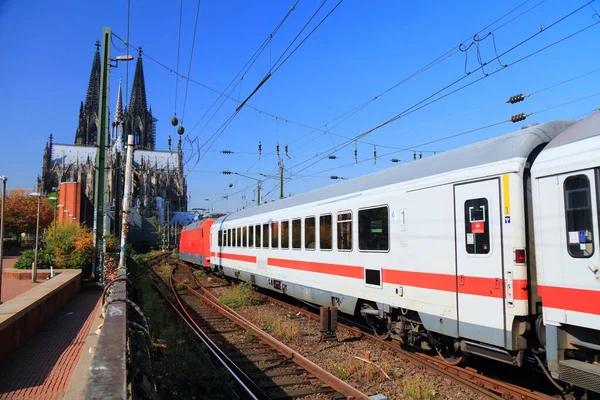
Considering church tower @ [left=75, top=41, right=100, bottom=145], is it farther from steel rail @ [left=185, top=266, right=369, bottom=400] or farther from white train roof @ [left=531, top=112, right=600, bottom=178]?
white train roof @ [left=531, top=112, right=600, bottom=178]

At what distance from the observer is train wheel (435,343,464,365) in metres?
7.53

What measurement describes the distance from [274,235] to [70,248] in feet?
34.6

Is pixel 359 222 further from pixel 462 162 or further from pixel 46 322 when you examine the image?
pixel 46 322

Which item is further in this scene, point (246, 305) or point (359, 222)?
point (246, 305)

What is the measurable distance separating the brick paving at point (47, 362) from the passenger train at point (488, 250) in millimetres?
5573

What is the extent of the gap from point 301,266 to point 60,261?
39.8 feet

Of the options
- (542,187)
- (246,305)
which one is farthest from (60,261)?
(542,187)

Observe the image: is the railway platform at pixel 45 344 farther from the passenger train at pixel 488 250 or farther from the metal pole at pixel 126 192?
the passenger train at pixel 488 250

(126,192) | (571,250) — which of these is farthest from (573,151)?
(126,192)

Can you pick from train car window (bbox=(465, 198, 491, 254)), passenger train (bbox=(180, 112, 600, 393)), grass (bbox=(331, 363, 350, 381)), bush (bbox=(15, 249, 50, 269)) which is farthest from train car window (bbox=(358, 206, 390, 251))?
bush (bbox=(15, 249, 50, 269))

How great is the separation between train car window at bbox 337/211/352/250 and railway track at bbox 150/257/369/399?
260cm

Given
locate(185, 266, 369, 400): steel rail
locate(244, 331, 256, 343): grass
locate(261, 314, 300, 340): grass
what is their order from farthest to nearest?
locate(261, 314, 300, 340): grass
locate(244, 331, 256, 343): grass
locate(185, 266, 369, 400): steel rail

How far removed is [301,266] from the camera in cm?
1288

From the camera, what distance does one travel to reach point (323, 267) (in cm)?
1148
